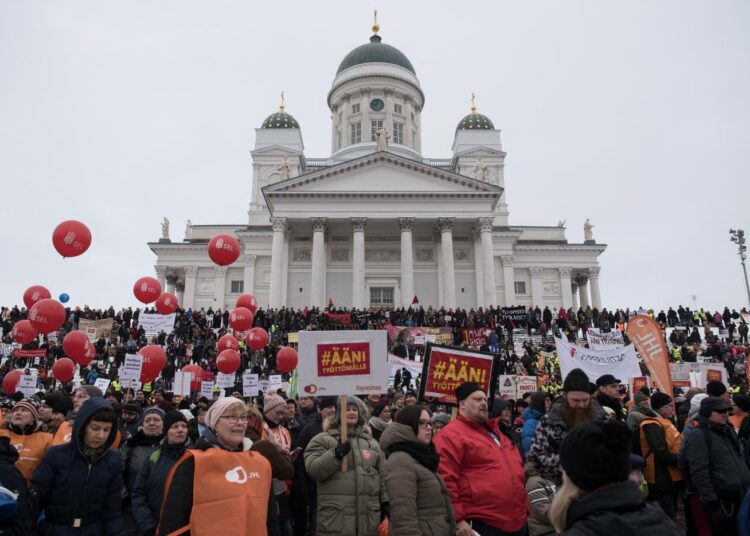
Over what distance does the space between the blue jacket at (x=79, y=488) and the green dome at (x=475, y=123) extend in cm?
5302

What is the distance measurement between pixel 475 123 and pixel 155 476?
53413 millimetres

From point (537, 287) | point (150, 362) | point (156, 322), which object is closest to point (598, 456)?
point (150, 362)

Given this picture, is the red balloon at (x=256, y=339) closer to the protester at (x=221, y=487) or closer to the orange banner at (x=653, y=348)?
the orange banner at (x=653, y=348)

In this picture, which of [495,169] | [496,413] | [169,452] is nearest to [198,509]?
[169,452]

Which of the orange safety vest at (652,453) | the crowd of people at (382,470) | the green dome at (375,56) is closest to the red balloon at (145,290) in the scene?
the crowd of people at (382,470)

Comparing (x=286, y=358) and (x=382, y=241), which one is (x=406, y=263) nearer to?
(x=382, y=241)

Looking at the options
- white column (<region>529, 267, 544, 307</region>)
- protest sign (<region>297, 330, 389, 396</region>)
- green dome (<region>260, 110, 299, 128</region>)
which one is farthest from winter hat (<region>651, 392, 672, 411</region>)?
green dome (<region>260, 110, 299, 128</region>)

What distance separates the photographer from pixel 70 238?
1291 centimetres

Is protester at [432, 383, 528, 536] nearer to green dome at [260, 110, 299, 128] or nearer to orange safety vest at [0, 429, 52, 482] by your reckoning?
orange safety vest at [0, 429, 52, 482]

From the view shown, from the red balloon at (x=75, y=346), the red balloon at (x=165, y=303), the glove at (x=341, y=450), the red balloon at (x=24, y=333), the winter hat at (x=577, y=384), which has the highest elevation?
the red balloon at (x=165, y=303)

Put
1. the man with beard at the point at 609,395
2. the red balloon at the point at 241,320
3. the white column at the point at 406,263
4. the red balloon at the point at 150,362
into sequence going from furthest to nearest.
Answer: the white column at the point at 406,263 < the red balloon at the point at 241,320 < the red balloon at the point at 150,362 < the man with beard at the point at 609,395

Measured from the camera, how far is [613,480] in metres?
2.25

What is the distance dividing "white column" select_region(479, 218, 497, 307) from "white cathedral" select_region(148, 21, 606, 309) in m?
0.08

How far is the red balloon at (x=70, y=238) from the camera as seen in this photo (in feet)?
42.2
